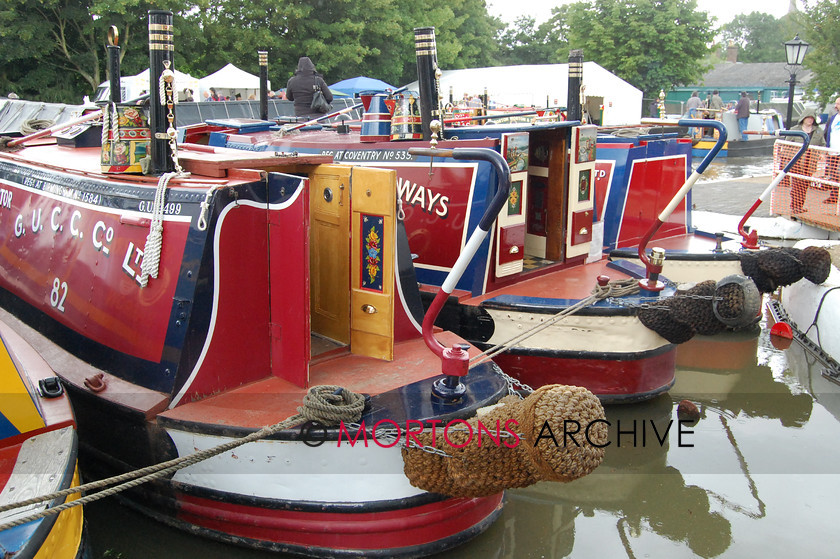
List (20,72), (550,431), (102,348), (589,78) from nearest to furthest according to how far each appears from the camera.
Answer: (550,431)
(102,348)
(20,72)
(589,78)

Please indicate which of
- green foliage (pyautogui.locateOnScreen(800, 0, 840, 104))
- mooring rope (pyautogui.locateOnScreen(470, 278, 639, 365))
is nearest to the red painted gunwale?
mooring rope (pyautogui.locateOnScreen(470, 278, 639, 365))

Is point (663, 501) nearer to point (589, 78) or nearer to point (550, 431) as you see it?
point (550, 431)

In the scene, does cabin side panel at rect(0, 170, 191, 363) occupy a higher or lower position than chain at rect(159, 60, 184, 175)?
lower

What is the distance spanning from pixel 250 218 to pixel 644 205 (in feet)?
18.4

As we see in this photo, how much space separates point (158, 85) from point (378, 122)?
279cm

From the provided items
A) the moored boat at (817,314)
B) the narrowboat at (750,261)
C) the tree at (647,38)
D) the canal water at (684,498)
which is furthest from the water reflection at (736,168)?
the canal water at (684,498)

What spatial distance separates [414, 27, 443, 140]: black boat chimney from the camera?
20.0 ft

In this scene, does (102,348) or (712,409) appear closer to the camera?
(102,348)

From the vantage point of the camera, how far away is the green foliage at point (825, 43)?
760 inches

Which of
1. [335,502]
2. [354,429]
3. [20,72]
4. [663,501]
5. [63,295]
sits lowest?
[663,501]

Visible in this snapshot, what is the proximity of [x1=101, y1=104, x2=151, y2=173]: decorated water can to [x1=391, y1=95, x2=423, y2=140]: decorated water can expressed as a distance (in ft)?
8.07

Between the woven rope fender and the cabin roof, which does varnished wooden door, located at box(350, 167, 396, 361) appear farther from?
the cabin roof

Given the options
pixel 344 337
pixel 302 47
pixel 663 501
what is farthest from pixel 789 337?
pixel 302 47

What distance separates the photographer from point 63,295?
537 centimetres
